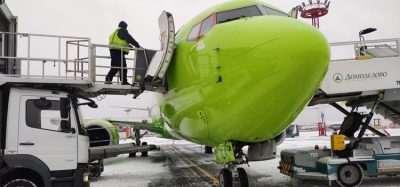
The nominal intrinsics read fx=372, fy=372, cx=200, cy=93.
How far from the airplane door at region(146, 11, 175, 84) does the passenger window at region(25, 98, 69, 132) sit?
5.77 feet

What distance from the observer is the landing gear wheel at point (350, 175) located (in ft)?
27.4

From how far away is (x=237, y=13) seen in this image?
671cm

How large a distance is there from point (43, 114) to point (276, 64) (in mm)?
4025

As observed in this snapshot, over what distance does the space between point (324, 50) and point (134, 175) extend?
321 inches

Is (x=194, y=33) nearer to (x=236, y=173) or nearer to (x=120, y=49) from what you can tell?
(x=120, y=49)

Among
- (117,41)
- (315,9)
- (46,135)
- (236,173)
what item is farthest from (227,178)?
(315,9)

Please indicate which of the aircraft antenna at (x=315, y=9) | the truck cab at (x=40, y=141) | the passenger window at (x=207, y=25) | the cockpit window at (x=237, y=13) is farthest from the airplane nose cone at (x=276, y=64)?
the aircraft antenna at (x=315, y=9)

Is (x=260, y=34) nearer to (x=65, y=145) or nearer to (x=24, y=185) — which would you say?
(x=65, y=145)

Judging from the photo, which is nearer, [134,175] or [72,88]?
[72,88]

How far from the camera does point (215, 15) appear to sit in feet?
22.4

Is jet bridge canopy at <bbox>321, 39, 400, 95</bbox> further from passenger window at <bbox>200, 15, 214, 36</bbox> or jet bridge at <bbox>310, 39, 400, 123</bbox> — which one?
passenger window at <bbox>200, 15, 214, 36</bbox>

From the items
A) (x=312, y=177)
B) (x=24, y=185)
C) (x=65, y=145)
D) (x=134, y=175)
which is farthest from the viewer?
(x=134, y=175)

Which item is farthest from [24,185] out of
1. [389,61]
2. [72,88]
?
[389,61]

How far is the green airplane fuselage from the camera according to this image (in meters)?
5.06
